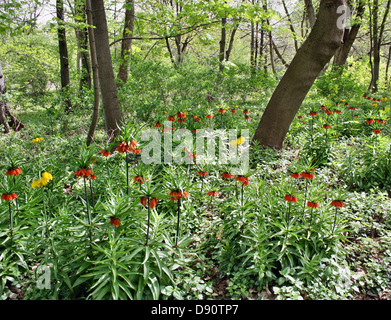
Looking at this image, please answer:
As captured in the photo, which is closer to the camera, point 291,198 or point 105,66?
point 291,198

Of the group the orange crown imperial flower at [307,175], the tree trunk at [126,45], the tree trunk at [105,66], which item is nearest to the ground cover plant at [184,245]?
the orange crown imperial flower at [307,175]

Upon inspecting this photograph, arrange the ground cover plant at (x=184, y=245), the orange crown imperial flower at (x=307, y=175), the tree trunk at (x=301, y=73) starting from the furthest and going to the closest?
the tree trunk at (x=301, y=73) < the orange crown imperial flower at (x=307, y=175) < the ground cover plant at (x=184, y=245)

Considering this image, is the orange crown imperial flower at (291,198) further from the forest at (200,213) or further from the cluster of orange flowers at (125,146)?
the cluster of orange flowers at (125,146)

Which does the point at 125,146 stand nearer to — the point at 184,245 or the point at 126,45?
the point at 184,245

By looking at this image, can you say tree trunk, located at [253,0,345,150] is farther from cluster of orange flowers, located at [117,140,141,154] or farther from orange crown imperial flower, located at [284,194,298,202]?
cluster of orange flowers, located at [117,140,141,154]

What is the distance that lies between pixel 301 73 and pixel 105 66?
3165mm

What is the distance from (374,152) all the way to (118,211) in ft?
11.7

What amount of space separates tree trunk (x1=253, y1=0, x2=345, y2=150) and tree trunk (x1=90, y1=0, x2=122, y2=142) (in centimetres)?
254

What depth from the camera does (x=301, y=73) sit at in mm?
4422

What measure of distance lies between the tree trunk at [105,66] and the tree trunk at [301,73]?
2537 mm

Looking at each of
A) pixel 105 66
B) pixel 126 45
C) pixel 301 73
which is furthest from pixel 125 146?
pixel 126 45

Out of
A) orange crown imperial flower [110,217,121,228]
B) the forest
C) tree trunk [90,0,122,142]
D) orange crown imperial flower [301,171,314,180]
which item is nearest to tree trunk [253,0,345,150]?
the forest

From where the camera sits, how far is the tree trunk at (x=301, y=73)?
409cm
